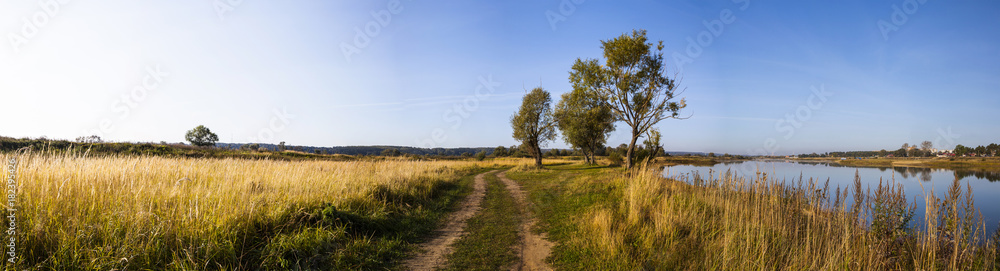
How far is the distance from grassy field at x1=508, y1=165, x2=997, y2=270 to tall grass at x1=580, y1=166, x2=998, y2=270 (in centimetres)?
1

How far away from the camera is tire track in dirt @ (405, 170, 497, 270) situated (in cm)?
489

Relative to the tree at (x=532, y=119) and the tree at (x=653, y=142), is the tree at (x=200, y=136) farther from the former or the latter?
the tree at (x=653, y=142)

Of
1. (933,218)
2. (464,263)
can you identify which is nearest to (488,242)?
(464,263)

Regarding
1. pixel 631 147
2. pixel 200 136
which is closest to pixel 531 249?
pixel 631 147

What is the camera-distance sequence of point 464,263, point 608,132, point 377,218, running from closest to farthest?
point 464,263
point 377,218
point 608,132

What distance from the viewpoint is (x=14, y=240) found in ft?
10.6

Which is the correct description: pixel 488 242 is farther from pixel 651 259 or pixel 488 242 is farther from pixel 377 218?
pixel 651 259

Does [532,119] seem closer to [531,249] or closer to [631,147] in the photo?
[631,147]

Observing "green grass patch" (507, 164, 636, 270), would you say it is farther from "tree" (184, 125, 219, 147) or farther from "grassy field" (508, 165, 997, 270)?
"tree" (184, 125, 219, 147)

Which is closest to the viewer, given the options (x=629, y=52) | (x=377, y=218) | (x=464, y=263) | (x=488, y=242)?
(x=464, y=263)

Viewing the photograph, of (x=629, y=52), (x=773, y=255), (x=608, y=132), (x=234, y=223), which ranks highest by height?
(x=629, y=52)

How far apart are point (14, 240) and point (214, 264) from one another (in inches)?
→ 61.8

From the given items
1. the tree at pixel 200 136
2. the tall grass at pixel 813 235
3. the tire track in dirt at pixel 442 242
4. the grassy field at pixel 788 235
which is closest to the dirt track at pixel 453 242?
the tire track in dirt at pixel 442 242

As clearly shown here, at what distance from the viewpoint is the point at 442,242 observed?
6055 millimetres
